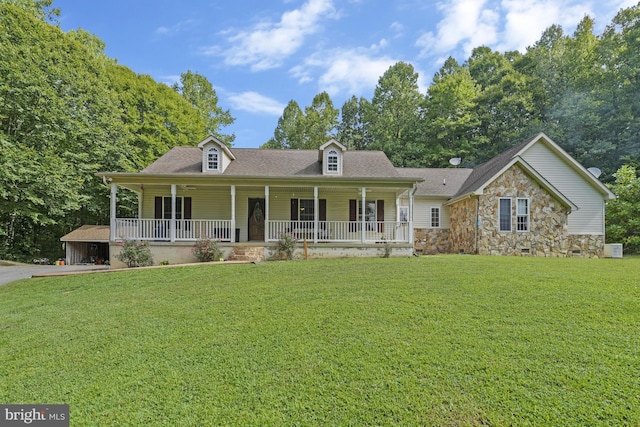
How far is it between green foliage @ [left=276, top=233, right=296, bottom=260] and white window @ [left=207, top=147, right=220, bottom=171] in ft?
14.2

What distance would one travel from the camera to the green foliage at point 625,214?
624 inches

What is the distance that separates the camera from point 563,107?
25625mm

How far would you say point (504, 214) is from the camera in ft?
46.5

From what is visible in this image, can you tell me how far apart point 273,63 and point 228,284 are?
1472cm

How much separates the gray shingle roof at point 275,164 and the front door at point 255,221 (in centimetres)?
163

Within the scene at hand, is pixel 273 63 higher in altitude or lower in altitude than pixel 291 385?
higher

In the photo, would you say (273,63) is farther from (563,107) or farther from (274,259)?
(563,107)

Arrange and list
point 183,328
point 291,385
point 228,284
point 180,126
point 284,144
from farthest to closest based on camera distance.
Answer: point 284,144
point 180,126
point 228,284
point 183,328
point 291,385

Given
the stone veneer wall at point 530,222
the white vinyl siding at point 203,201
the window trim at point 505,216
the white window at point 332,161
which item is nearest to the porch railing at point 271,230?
the white vinyl siding at point 203,201

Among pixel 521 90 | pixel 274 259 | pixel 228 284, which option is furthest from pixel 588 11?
pixel 228 284

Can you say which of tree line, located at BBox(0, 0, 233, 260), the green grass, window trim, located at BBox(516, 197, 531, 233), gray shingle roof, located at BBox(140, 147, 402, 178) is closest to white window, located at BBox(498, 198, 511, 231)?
window trim, located at BBox(516, 197, 531, 233)

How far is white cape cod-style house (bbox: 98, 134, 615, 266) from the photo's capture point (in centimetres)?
1191

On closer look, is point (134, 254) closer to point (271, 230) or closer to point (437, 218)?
point (271, 230)

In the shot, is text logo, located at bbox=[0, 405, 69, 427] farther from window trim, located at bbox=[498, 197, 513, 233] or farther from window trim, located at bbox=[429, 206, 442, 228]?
window trim, located at bbox=[429, 206, 442, 228]
